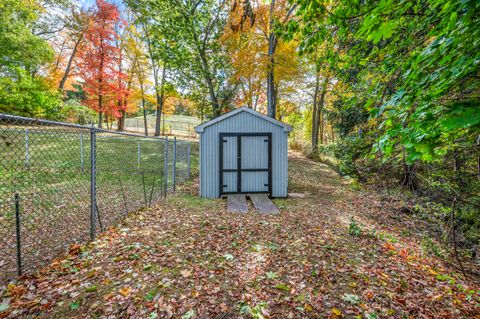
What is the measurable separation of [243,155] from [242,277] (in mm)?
4236

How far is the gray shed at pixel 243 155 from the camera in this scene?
6.44 metres

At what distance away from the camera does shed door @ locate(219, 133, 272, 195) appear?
648cm

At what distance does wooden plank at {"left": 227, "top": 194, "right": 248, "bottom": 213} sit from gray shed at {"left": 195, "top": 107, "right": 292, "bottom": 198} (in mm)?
263

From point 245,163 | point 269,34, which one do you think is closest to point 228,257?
point 245,163

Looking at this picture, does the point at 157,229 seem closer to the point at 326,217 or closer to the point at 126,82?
the point at 326,217

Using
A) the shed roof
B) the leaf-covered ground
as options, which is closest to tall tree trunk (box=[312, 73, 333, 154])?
the shed roof

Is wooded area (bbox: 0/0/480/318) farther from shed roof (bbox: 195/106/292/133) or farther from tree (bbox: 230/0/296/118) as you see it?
shed roof (bbox: 195/106/292/133)

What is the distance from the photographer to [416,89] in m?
1.89

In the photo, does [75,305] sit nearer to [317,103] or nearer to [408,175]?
[408,175]

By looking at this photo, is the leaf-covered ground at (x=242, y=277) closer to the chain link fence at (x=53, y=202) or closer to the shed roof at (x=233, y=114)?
the chain link fence at (x=53, y=202)

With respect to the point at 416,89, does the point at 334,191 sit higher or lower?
lower

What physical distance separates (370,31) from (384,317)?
2630 millimetres

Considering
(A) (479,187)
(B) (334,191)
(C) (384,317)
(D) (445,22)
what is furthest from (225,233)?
(B) (334,191)

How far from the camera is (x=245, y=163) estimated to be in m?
6.56
